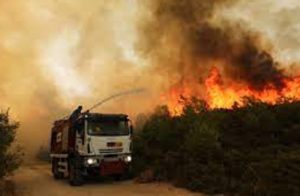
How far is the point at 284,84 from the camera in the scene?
1811 inches

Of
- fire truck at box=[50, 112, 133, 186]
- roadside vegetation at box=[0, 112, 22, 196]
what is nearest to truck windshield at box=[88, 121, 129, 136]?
fire truck at box=[50, 112, 133, 186]

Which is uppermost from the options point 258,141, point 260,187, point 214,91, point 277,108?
point 214,91

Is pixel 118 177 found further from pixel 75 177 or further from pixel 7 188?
pixel 7 188

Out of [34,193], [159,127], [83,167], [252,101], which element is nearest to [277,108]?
[252,101]

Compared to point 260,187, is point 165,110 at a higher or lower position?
higher

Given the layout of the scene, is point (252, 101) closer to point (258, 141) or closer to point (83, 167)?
point (258, 141)

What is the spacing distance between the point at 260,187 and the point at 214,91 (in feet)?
80.7

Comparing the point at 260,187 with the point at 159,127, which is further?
the point at 159,127

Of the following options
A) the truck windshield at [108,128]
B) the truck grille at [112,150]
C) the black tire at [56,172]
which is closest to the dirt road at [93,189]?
the black tire at [56,172]

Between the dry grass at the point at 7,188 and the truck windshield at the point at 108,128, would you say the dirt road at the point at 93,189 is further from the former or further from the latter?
the truck windshield at the point at 108,128

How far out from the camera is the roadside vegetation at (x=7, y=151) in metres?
30.7

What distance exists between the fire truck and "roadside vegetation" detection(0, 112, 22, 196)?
3113 millimetres

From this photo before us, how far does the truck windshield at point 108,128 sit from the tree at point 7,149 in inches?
172

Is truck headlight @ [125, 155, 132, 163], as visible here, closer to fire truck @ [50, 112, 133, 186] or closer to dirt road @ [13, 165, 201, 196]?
fire truck @ [50, 112, 133, 186]
